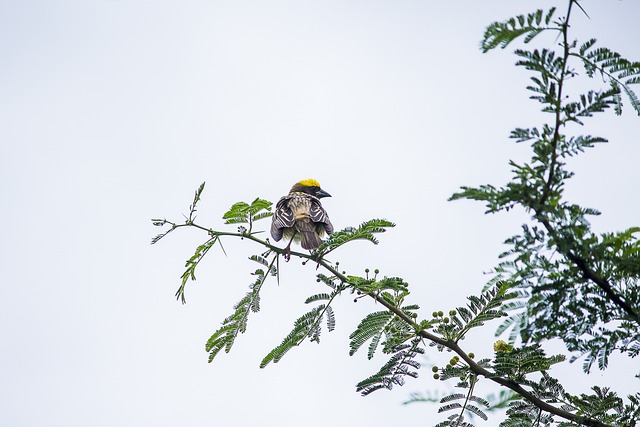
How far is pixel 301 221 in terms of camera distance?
6828 millimetres

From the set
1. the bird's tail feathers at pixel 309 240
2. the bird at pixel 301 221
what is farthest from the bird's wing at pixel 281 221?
the bird's tail feathers at pixel 309 240

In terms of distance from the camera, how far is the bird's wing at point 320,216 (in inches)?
272

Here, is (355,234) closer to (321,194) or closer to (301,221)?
(301,221)

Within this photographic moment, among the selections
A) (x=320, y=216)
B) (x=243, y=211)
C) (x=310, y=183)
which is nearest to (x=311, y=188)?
(x=310, y=183)

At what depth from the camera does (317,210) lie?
7078 millimetres

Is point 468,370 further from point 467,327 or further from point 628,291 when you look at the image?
point 628,291

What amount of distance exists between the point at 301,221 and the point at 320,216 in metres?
0.23

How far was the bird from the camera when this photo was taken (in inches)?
266

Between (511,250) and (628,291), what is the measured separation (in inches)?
19.9

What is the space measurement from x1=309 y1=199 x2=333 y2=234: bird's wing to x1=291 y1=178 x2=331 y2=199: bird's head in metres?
2.08

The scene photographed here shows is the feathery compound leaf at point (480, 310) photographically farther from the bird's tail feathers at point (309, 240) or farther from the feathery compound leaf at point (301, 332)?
the bird's tail feathers at point (309, 240)

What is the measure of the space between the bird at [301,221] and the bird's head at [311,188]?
194cm

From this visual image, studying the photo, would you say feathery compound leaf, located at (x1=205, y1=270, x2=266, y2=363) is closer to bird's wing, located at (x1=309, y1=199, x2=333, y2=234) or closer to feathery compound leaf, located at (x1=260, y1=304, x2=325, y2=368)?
feathery compound leaf, located at (x1=260, y1=304, x2=325, y2=368)

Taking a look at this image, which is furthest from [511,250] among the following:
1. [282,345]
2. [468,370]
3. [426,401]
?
[282,345]
